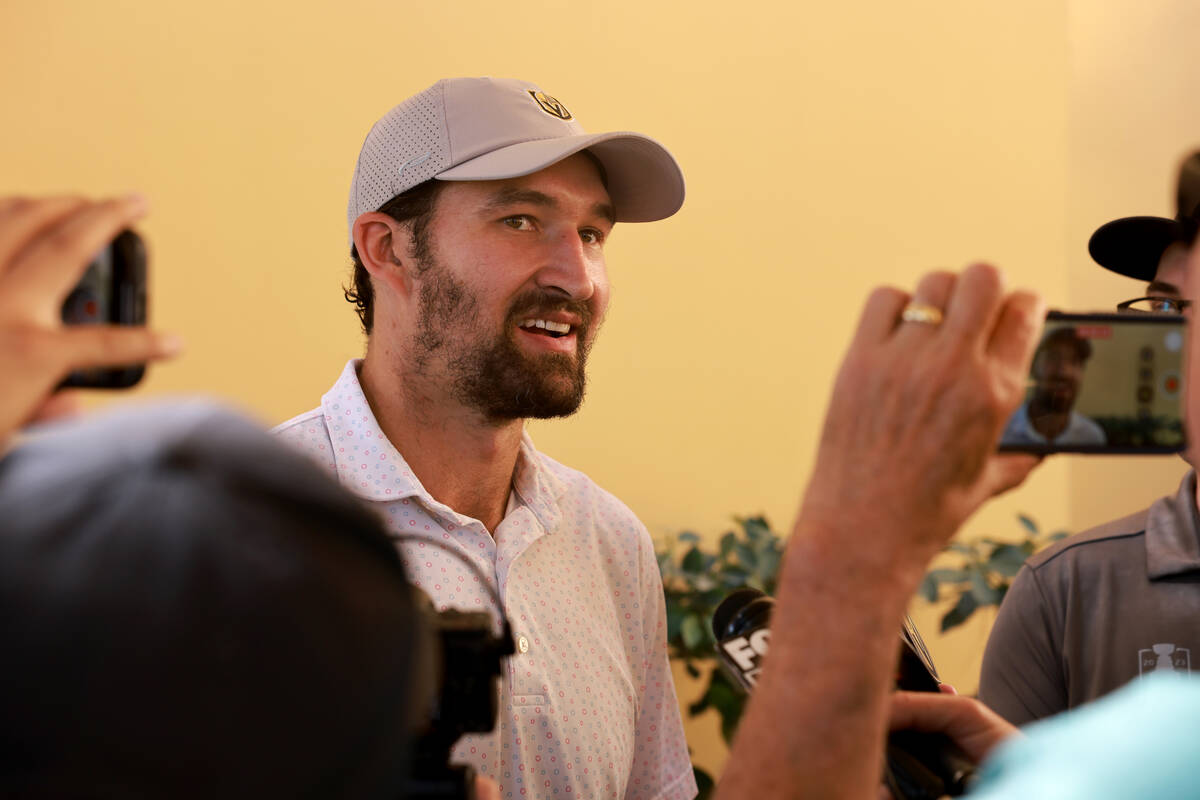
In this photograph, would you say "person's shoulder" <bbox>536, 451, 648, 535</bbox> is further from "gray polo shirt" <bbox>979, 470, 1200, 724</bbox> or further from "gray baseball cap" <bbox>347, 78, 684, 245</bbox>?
"gray polo shirt" <bbox>979, 470, 1200, 724</bbox>

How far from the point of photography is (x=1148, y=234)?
138 cm

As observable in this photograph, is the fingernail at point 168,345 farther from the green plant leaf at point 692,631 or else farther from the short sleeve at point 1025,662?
the green plant leaf at point 692,631

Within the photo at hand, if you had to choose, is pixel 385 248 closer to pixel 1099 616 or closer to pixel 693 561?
pixel 1099 616

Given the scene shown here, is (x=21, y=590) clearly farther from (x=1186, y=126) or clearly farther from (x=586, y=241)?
(x=1186, y=126)

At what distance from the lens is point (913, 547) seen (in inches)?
25.5

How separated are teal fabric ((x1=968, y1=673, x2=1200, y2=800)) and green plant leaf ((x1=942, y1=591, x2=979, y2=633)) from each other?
2.19 m

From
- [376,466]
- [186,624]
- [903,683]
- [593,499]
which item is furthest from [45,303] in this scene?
[593,499]

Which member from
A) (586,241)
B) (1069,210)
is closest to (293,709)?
(586,241)

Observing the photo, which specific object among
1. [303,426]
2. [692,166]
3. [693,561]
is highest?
[692,166]

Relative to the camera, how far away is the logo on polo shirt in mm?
1157

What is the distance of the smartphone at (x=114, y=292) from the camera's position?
0.74 m

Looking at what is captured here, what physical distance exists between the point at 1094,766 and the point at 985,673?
0.87m

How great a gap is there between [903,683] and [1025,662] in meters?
0.47

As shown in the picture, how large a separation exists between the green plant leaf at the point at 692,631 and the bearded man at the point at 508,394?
86 centimetres
